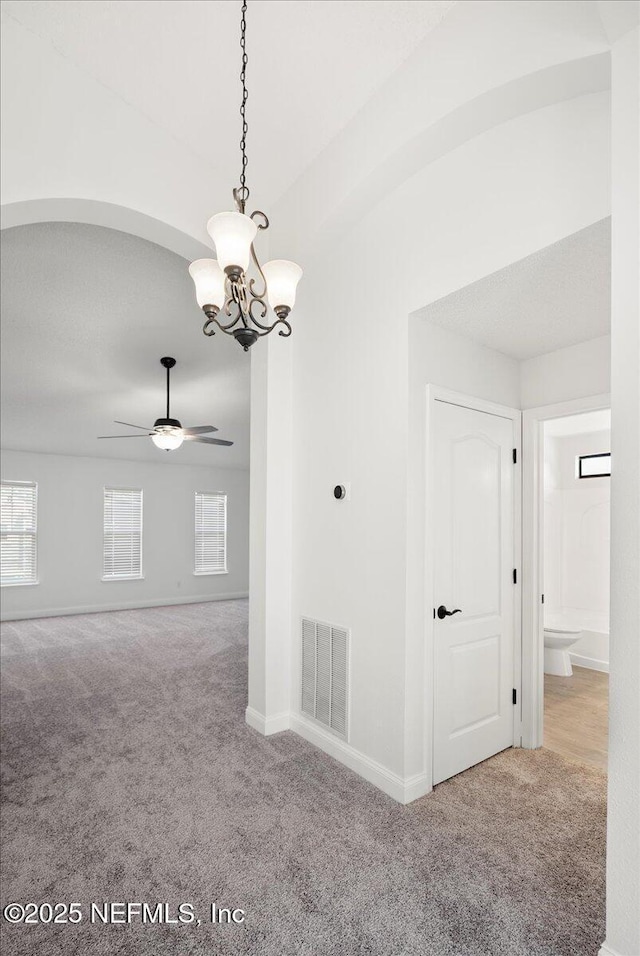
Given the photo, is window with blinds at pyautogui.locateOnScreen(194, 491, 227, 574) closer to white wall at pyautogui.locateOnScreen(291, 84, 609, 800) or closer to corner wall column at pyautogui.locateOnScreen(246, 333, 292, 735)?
corner wall column at pyautogui.locateOnScreen(246, 333, 292, 735)

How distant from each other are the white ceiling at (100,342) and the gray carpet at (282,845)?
3172 millimetres

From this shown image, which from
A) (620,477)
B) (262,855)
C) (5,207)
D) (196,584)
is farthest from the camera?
(196,584)

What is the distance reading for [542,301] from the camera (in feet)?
8.10

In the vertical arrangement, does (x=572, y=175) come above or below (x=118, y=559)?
above

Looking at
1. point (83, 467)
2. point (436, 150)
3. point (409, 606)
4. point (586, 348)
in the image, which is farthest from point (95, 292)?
point (83, 467)

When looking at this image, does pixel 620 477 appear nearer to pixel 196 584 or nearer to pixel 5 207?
pixel 5 207

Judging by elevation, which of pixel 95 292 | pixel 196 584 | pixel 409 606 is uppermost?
pixel 95 292

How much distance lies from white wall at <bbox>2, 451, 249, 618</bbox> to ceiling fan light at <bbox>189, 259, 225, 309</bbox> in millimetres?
8073

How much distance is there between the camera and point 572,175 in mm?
1926

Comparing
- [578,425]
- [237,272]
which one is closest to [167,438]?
[237,272]

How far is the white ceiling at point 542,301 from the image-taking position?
2.06m

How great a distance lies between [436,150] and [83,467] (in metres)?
8.46

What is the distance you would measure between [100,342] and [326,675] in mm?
3484

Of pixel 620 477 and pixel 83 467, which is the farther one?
pixel 83 467
